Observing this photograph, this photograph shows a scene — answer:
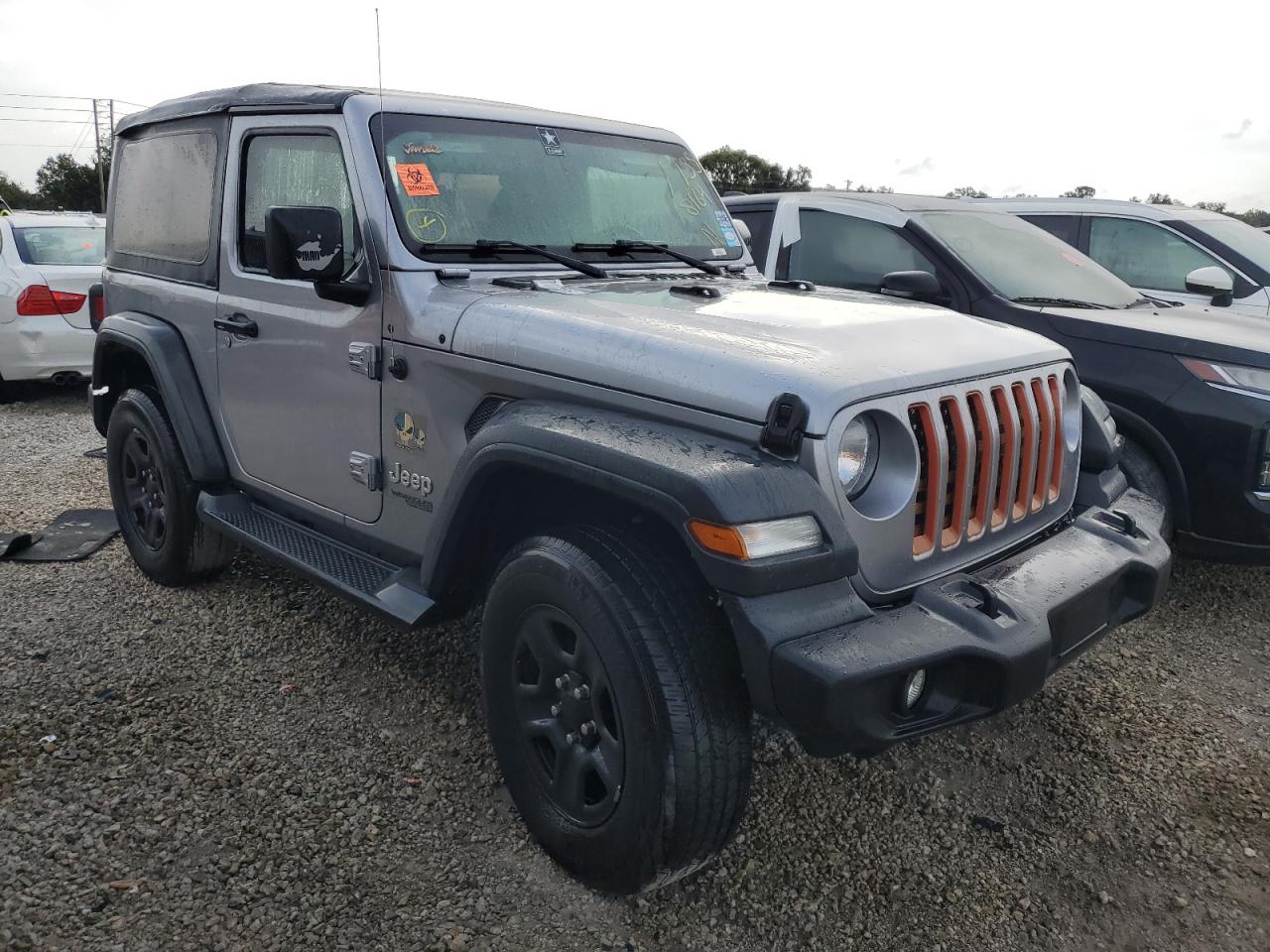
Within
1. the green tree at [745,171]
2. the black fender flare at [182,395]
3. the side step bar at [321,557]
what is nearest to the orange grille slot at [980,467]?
the side step bar at [321,557]

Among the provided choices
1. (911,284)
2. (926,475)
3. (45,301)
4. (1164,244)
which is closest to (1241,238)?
(1164,244)

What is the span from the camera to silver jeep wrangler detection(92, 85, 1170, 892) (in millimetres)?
2115

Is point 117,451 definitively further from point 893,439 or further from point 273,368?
point 893,439

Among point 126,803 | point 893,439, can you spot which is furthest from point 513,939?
point 893,439

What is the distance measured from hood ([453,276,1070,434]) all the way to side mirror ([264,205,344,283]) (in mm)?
489

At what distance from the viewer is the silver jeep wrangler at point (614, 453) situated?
2115 millimetres

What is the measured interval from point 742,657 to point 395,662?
80.0 inches

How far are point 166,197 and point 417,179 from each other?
165 cm

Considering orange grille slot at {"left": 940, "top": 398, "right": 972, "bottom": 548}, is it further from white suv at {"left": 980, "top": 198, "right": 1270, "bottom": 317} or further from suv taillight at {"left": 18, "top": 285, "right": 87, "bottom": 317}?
suv taillight at {"left": 18, "top": 285, "right": 87, "bottom": 317}

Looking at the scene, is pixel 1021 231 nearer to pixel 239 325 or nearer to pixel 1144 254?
pixel 1144 254

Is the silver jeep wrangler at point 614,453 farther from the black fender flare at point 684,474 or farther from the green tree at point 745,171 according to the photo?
the green tree at point 745,171

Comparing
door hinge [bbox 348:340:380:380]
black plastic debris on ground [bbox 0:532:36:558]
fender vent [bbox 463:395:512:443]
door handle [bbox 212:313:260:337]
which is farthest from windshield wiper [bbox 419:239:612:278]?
black plastic debris on ground [bbox 0:532:36:558]

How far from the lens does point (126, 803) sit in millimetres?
2818

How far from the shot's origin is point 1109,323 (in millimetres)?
4352
